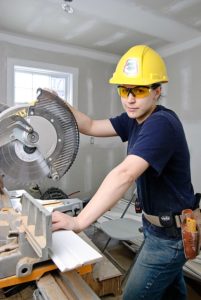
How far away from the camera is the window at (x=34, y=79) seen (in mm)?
3330

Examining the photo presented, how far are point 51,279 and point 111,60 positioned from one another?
376 cm

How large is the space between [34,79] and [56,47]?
1.75 ft

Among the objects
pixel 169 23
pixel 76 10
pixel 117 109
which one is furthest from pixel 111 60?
pixel 76 10

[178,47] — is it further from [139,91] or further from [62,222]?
[62,222]

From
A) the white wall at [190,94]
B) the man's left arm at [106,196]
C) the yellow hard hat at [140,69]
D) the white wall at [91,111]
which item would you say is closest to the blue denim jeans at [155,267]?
the man's left arm at [106,196]

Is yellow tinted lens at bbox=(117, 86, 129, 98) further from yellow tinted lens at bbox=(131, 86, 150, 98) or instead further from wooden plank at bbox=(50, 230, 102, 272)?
wooden plank at bbox=(50, 230, 102, 272)

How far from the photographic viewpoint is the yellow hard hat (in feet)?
3.55

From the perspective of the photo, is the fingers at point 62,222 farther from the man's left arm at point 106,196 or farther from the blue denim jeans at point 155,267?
the blue denim jeans at point 155,267

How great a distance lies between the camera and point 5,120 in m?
0.89

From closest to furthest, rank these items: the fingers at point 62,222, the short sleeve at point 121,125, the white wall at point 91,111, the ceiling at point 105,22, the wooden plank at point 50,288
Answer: the wooden plank at point 50,288 < the fingers at point 62,222 < the short sleeve at point 121,125 < the ceiling at point 105,22 < the white wall at point 91,111

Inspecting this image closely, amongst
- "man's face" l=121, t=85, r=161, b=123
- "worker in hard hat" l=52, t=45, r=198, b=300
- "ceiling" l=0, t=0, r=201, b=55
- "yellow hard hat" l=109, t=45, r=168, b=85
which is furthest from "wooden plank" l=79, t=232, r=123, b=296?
"ceiling" l=0, t=0, r=201, b=55

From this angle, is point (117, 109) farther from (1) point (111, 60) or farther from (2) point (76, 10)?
(2) point (76, 10)

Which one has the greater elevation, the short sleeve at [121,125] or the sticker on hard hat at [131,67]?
the sticker on hard hat at [131,67]

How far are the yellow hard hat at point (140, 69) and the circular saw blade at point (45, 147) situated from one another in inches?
12.4
